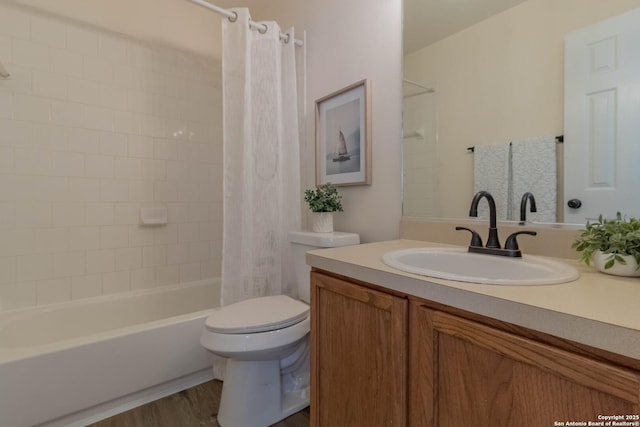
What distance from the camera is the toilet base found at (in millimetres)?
1316

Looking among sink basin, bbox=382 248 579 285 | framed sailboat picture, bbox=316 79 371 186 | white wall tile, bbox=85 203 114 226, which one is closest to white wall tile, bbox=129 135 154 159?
white wall tile, bbox=85 203 114 226

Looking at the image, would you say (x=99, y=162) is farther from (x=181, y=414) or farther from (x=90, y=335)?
(x=181, y=414)

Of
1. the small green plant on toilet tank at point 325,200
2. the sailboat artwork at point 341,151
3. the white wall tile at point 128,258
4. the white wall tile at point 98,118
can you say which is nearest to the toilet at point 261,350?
the small green plant on toilet tank at point 325,200

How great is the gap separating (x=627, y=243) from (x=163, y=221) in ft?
7.65

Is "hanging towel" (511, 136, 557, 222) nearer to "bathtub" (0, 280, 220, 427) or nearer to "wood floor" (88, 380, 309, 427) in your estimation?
"wood floor" (88, 380, 309, 427)

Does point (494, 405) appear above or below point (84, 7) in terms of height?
below

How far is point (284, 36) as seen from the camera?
186cm

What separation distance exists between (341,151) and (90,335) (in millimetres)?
1607

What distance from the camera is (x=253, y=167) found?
1.66m

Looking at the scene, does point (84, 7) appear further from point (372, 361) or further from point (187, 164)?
point (372, 361)

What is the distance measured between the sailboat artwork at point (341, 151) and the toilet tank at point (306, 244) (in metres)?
0.44

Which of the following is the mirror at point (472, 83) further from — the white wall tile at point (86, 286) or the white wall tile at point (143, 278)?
the white wall tile at point (86, 286)

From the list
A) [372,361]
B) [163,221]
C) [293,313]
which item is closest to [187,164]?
[163,221]

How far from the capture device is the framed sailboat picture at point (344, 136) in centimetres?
160
